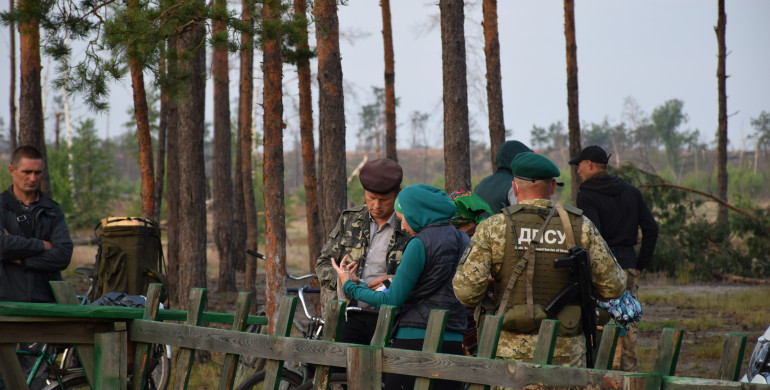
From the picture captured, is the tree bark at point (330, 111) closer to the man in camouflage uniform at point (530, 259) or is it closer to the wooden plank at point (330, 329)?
the man in camouflage uniform at point (530, 259)

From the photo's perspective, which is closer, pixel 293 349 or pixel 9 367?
pixel 293 349

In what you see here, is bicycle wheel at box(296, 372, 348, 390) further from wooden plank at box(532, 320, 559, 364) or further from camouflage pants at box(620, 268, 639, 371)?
camouflage pants at box(620, 268, 639, 371)

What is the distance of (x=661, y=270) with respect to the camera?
2106 cm

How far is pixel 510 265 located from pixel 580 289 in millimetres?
381

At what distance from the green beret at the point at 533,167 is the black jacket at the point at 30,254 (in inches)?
134

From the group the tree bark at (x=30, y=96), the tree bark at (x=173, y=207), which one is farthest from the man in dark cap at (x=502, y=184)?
the tree bark at (x=173, y=207)

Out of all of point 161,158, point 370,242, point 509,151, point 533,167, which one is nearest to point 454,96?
point 509,151

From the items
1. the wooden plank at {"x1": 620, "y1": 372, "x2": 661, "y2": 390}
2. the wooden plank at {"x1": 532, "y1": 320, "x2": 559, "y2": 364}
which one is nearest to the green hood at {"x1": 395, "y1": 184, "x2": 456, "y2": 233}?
the wooden plank at {"x1": 532, "y1": 320, "x2": 559, "y2": 364}

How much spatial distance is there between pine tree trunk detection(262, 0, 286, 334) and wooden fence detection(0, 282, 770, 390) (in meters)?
3.94

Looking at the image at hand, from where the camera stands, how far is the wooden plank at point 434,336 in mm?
3529

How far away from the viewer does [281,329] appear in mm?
4039

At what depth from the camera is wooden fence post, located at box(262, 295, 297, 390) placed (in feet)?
13.2

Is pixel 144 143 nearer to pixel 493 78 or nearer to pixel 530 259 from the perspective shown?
pixel 493 78

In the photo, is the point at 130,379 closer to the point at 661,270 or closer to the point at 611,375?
the point at 611,375
